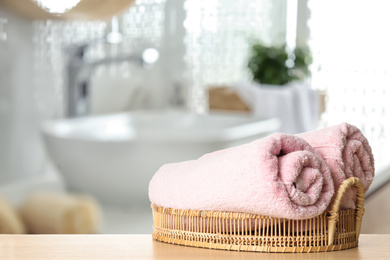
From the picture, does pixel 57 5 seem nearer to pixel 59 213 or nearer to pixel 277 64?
pixel 59 213

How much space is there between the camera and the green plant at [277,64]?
4.25 feet

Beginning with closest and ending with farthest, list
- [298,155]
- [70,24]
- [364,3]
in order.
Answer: [298,155], [70,24], [364,3]

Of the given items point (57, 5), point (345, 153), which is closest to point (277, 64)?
point (57, 5)

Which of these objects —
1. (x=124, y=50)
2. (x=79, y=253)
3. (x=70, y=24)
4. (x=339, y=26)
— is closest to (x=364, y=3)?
A: (x=339, y=26)

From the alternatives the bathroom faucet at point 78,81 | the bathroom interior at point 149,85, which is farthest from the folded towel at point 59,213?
the bathroom faucet at point 78,81

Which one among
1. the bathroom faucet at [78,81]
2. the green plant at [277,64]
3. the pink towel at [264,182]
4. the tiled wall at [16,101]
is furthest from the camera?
the green plant at [277,64]

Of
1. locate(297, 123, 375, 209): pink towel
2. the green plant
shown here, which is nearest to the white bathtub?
the green plant

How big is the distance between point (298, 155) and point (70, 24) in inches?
29.2

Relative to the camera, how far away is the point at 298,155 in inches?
16.4

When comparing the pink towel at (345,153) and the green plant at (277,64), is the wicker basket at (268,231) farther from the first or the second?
the green plant at (277,64)

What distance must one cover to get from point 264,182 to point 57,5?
28.4 inches

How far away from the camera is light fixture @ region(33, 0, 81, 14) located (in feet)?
3.12

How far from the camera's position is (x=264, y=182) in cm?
41

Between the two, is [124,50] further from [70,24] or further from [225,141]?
[225,141]
